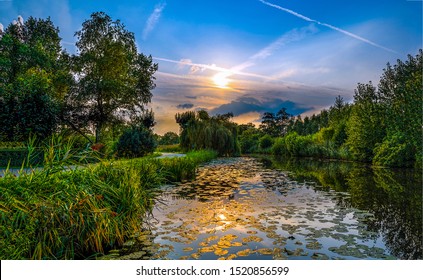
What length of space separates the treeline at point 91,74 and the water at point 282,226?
12.7m

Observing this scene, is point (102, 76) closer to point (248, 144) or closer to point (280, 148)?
point (280, 148)

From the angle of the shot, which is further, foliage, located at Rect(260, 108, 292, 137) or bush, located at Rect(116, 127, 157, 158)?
foliage, located at Rect(260, 108, 292, 137)

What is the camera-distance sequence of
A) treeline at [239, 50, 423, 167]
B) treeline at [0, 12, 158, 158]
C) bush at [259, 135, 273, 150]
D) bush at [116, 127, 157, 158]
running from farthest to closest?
bush at [259, 135, 273, 150] < treeline at [0, 12, 158, 158] < bush at [116, 127, 157, 158] < treeline at [239, 50, 423, 167]

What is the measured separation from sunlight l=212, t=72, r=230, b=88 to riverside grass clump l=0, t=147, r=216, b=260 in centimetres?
353

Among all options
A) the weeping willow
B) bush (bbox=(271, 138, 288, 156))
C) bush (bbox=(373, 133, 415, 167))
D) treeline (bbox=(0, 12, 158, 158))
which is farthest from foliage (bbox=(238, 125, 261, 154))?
bush (bbox=(373, 133, 415, 167))

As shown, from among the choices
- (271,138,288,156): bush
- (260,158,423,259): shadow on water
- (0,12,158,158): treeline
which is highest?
(0,12,158,158): treeline

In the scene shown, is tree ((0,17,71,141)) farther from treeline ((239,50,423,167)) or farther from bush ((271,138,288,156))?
bush ((271,138,288,156))

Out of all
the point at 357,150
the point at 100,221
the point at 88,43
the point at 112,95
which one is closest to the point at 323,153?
the point at 357,150

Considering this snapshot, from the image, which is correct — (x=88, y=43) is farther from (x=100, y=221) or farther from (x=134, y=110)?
(x=100, y=221)

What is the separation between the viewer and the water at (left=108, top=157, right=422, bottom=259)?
177 inches

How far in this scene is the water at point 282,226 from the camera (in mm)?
4504

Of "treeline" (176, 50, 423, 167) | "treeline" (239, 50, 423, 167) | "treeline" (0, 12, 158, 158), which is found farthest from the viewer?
"treeline" (0, 12, 158, 158)
